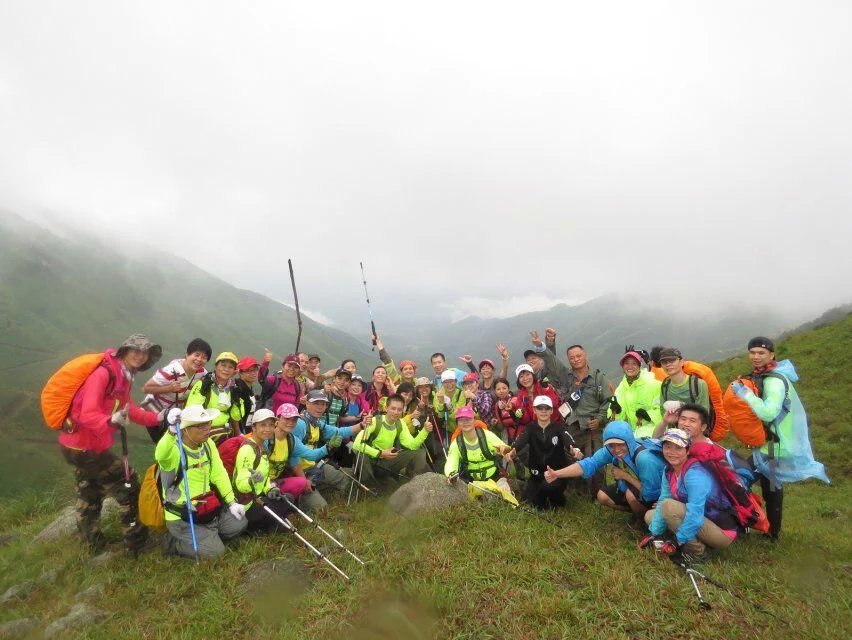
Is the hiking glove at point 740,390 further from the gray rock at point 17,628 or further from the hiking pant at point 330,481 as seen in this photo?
the gray rock at point 17,628

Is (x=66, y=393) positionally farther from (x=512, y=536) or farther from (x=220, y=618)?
(x=512, y=536)

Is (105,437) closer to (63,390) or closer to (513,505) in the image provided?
(63,390)

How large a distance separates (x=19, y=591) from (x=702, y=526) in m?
12.0

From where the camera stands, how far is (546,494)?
9.84 metres

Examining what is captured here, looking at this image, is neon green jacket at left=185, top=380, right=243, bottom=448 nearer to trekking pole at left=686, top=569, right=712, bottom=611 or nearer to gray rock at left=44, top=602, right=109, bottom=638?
gray rock at left=44, top=602, right=109, bottom=638

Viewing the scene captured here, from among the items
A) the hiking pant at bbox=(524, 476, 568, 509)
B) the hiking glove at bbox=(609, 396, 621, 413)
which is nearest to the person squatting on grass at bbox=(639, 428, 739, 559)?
the hiking pant at bbox=(524, 476, 568, 509)

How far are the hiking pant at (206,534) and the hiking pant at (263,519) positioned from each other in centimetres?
15

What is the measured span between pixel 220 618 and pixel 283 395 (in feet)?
20.3

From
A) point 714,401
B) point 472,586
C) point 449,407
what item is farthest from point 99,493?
point 714,401

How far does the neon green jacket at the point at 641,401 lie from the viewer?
9578 millimetres

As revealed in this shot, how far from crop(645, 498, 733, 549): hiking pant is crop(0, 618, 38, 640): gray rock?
10.3m

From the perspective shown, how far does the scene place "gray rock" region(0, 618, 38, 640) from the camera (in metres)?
6.56

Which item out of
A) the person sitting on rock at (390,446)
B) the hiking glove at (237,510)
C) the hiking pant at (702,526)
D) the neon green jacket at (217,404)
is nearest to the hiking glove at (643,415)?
the hiking pant at (702,526)

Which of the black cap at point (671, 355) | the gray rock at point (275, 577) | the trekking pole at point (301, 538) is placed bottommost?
the gray rock at point (275, 577)
